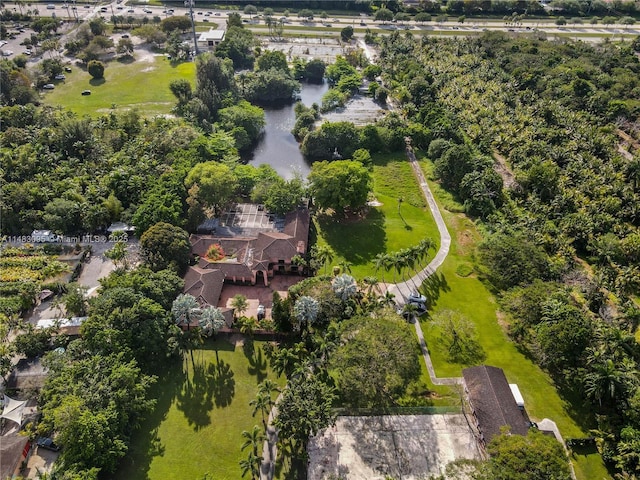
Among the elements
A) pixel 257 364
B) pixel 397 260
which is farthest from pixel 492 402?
pixel 257 364

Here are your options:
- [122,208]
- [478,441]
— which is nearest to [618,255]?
[478,441]

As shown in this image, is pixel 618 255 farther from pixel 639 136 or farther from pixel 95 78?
pixel 95 78

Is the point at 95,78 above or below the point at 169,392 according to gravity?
above

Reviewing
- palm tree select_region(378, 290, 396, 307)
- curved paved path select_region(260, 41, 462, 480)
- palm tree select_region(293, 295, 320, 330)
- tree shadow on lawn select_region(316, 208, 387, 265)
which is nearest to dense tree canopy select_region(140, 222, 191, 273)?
palm tree select_region(293, 295, 320, 330)

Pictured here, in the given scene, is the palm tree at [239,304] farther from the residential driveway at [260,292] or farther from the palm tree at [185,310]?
the palm tree at [185,310]

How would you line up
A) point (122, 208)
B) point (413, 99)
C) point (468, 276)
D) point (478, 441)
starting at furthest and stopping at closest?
point (413, 99)
point (122, 208)
point (468, 276)
point (478, 441)

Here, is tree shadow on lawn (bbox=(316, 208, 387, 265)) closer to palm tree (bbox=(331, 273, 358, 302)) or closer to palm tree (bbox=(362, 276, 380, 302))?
palm tree (bbox=(362, 276, 380, 302))

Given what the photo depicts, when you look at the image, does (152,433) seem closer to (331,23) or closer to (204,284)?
(204,284)
